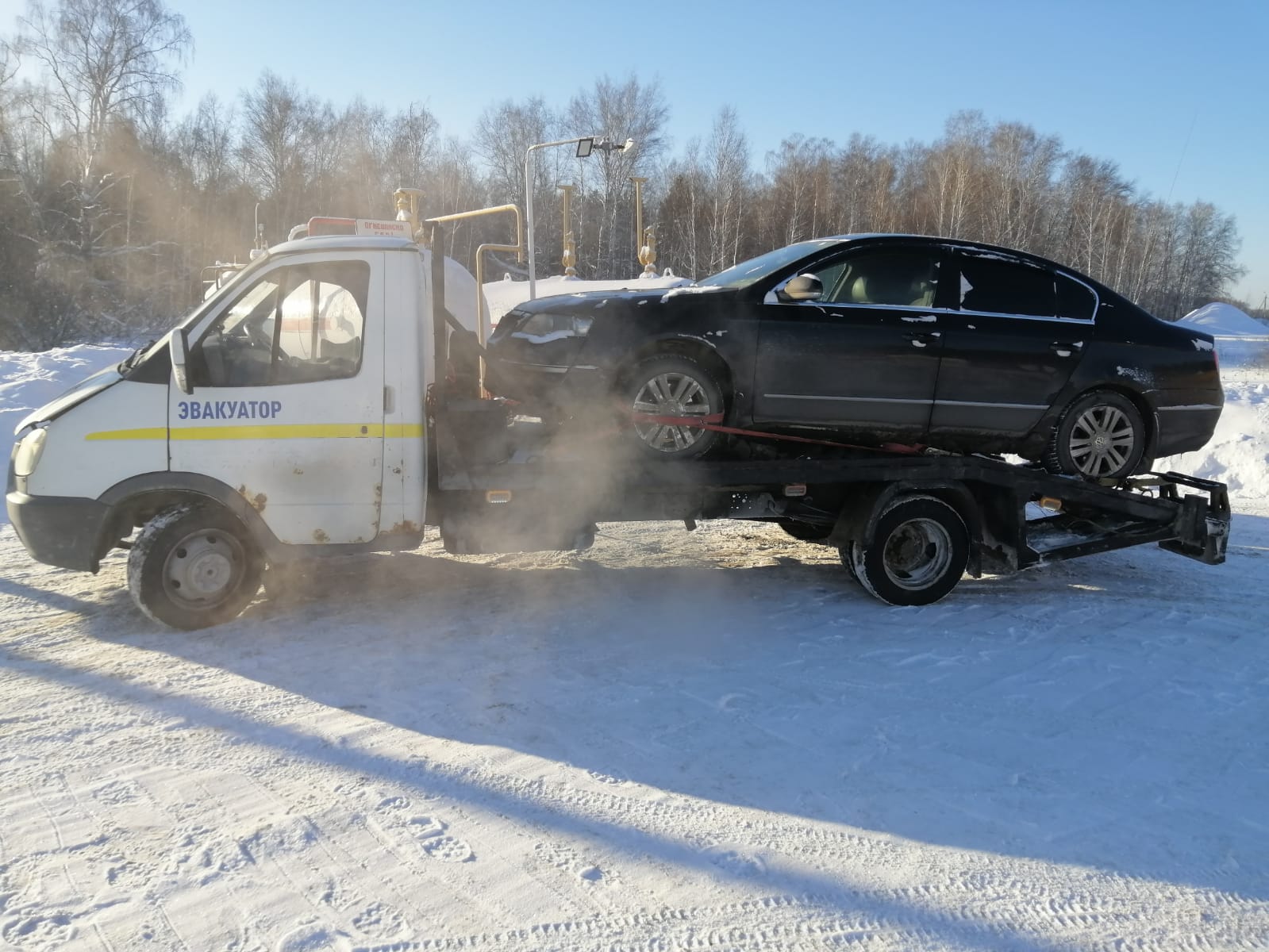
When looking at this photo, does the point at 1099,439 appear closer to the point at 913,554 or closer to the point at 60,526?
the point at 913,554

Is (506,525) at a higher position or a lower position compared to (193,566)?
higher

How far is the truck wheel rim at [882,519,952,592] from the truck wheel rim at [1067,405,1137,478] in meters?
1.20

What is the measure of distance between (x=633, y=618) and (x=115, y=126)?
39.1m

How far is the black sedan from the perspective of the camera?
5.81 m

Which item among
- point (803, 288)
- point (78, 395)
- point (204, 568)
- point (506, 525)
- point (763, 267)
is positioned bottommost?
point (204, 568)

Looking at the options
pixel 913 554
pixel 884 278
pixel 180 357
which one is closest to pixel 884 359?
pixel 884 278

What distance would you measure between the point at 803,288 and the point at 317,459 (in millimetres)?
3307

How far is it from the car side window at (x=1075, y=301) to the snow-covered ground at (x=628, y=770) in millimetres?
2127

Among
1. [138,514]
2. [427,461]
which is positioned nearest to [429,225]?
[427,461]

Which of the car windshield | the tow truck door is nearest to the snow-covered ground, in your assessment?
the tow truck door

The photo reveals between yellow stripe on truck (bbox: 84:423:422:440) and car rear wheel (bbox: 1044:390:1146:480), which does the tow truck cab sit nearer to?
yellow stripe on truck (bbox: 84:423:422:440)

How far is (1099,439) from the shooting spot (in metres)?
6.53

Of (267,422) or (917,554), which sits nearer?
(267,422)

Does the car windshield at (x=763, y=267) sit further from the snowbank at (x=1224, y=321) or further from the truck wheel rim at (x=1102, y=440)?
the snowbank at (x=1224, y=321)
